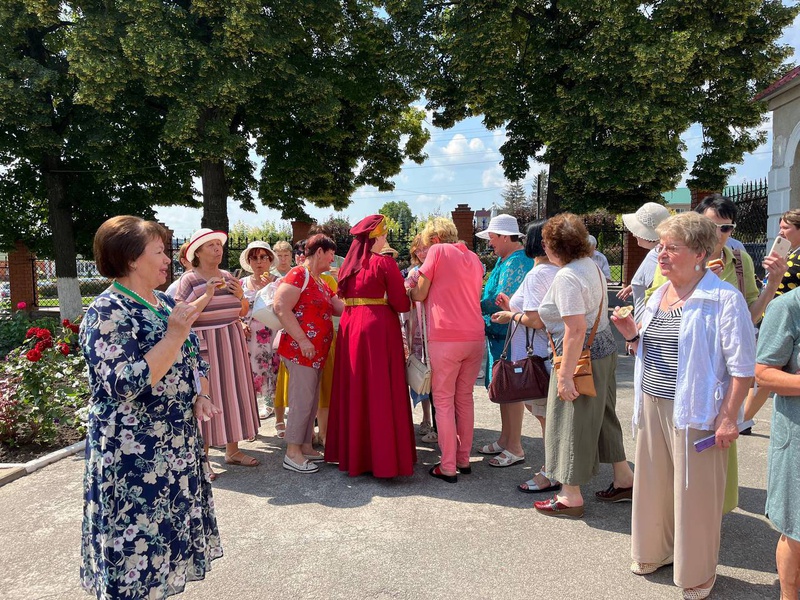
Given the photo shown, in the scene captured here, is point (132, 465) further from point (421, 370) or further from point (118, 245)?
point (421, 370)

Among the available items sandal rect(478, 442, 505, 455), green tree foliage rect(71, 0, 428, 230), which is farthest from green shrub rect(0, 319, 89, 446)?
green tree foliage rect(71, 0, 428, 230)

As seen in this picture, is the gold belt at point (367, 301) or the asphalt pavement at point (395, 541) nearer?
the asphalt pavement at point (395, 541)

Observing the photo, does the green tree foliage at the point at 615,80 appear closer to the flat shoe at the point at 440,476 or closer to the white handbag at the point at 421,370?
the white handbag at the point at 421,370

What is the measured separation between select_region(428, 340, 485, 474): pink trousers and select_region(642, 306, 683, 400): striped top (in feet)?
5.34

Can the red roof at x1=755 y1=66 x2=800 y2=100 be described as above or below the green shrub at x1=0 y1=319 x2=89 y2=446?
above

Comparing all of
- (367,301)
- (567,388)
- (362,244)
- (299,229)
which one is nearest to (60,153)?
(299,229)

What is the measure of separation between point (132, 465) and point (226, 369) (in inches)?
95.0

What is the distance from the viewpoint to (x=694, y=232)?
2.68m

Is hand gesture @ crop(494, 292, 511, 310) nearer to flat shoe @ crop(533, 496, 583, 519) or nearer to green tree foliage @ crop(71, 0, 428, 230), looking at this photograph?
flat shoe @ crop(533, 496, 583, 519)

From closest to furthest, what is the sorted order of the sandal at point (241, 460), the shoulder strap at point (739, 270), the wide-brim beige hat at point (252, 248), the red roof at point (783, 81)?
the shoulder strap at point (739, 270) < the sandal at point (241, 460) < the wide-brim beige hat at point (252, 248) < the red roof at point (783, 81)

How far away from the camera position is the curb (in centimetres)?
461

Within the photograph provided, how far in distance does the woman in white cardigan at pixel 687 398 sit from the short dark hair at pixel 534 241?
1245 mm

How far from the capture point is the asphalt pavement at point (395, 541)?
2.97 m

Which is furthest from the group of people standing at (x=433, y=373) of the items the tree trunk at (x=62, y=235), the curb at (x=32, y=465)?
the tree trunk at (x=62, y=235)
